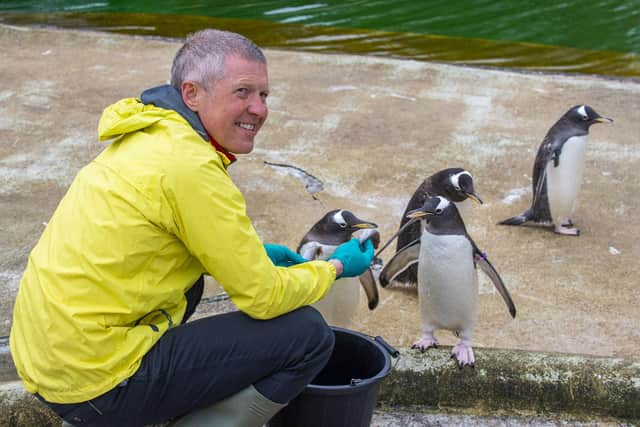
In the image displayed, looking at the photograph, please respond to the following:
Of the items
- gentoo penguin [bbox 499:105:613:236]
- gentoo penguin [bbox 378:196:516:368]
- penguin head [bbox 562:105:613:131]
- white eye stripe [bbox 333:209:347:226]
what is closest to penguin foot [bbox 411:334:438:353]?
gentoo penguin [bbox 378:196:516:368]

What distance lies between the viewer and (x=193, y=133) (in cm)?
178

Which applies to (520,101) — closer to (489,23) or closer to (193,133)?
(489,23)

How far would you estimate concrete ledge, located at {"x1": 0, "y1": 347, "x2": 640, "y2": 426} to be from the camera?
2.60m

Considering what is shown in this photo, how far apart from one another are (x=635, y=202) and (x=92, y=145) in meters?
3.41

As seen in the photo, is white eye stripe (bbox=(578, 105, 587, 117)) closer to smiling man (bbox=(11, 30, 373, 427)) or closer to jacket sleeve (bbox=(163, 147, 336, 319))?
smiling man (bbox=(11, 30, 373, 427))

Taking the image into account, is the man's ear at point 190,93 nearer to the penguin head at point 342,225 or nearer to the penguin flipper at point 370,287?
the penguin head at point 342,225

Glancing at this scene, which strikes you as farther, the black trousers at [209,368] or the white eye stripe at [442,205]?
the white eye stripe at [442,205]

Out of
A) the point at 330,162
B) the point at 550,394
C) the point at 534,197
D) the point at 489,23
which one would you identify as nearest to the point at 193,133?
the point at 550,394

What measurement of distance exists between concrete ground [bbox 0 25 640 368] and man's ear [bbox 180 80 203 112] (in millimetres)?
1800

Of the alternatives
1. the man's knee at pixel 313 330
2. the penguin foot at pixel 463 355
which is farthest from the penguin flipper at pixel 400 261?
the man's knee at pixel 313 330

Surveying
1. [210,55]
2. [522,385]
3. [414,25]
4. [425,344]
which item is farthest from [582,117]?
[414,25]

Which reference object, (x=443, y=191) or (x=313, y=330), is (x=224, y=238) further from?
(x=443, y=191)

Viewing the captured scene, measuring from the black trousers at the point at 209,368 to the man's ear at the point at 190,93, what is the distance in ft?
1.61

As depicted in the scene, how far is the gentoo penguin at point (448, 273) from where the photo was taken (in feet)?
9.93
